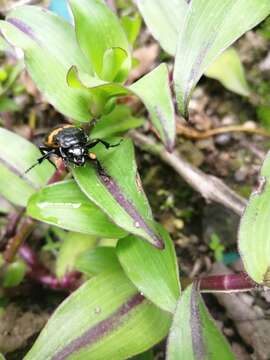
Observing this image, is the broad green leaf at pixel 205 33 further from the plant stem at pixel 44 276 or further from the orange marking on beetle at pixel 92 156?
the plant stem at pixel 44 276

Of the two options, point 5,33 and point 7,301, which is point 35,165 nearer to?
point 5,33

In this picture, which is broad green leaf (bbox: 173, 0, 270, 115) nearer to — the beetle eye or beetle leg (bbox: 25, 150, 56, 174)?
the beetle eye

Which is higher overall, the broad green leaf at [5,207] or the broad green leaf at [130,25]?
the broad green leaf at [130,25]

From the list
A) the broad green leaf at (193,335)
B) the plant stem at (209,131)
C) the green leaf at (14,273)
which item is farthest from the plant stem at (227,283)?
the plant stem at (209,131)

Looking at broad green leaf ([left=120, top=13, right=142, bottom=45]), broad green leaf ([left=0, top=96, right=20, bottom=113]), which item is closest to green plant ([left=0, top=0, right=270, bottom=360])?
broad green leaf ([left=120, top=13, right=142, bottom=45])

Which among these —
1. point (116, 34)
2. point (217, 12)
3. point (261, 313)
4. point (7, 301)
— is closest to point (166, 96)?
point (217, 12)

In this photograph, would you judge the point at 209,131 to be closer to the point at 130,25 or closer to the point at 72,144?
the point at 130,25
